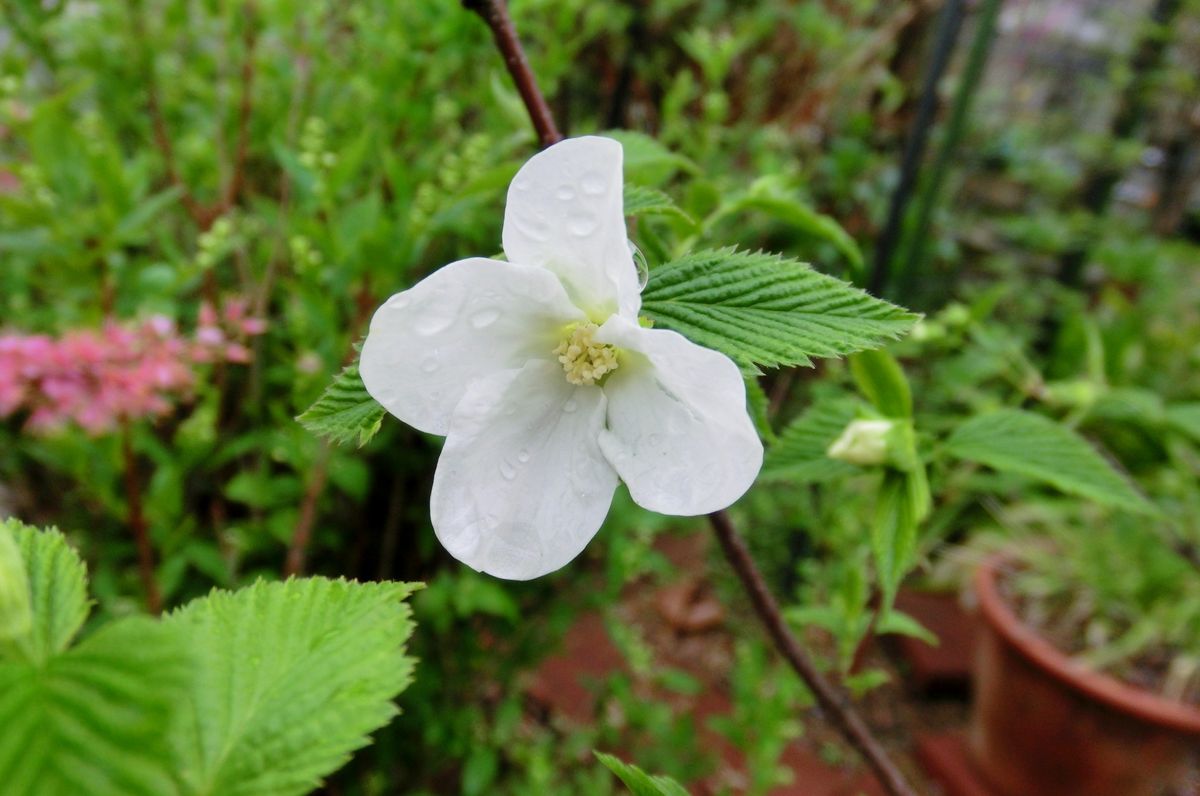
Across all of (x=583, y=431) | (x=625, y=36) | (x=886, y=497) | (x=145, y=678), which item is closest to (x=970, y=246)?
(x=625, y=36)

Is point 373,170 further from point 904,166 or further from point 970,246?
point 970,246

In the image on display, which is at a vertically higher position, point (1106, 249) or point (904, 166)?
point (904, 166)

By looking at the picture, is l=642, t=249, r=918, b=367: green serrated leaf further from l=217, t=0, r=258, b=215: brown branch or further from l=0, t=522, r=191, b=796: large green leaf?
l=217, t=0, r=258, b=215: brown branch

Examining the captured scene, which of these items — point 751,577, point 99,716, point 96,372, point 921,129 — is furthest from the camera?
point 921,129

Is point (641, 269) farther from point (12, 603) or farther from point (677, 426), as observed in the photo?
point (12, 603)

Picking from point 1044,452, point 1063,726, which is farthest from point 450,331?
point 1063,726

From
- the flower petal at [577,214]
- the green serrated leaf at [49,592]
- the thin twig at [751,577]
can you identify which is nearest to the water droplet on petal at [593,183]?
the flower petal at [577,214]
